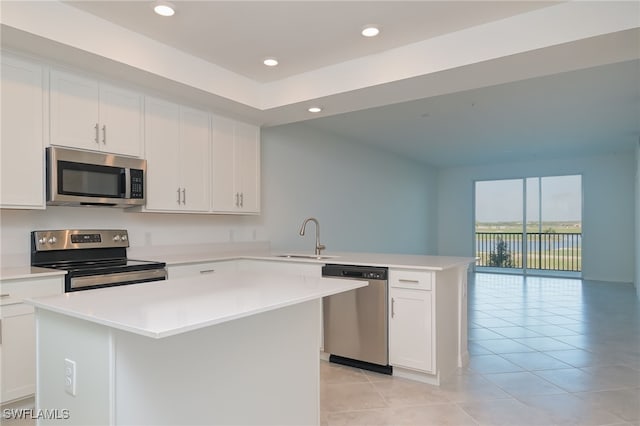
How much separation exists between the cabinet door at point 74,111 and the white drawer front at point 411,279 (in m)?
2.48

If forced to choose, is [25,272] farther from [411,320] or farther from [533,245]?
[533,245]

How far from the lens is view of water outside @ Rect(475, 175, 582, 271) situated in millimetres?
8883

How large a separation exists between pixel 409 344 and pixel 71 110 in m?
3.03

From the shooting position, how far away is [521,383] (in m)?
2.99

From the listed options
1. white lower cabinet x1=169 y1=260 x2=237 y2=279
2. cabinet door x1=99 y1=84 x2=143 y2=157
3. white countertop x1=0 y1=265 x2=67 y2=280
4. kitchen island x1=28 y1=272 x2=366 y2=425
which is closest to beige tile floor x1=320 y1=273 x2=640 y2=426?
kitchen island x1=28 y1=272 x2=366 y2=425

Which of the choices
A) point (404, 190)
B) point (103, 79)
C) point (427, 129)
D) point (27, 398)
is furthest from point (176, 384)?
point (404, 190)

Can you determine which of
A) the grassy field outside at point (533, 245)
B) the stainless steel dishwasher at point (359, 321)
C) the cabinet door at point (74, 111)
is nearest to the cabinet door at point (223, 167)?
the cabinet door at point (74, 111)

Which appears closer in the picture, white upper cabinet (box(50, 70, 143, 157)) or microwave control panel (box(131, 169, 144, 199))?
white upper cabinet (box(50, 70, 143, 157))

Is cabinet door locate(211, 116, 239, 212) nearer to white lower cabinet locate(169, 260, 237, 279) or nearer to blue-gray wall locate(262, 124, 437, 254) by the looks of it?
white lower cabinet locate(169, 260, 237, 279)

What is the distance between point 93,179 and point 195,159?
37.9 inches

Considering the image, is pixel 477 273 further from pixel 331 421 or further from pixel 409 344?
pixel 331 421

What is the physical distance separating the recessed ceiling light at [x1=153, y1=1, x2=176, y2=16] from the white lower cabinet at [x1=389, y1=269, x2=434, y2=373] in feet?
7.89

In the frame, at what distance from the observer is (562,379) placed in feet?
10.1

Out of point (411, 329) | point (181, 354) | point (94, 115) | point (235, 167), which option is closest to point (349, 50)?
point (235, 167)
